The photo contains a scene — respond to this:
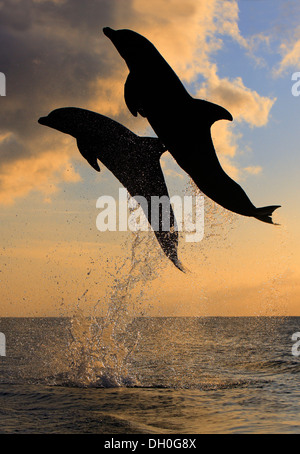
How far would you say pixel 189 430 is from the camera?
10906mm

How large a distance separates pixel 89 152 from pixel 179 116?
3205mm

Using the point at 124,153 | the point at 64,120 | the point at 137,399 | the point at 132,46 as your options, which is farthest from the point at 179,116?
the point at 137,399

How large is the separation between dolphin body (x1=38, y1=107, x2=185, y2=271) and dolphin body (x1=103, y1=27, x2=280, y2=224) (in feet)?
5.82

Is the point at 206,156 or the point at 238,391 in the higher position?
the point at 206,156

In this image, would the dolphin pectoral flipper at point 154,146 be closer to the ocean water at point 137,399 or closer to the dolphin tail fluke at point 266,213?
the dolphin tail fluke at point 266,213

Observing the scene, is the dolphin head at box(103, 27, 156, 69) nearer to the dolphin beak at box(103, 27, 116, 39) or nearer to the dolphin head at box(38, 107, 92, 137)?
the dolphin beak at box(103, 27, 116, 39)

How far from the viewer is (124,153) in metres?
11.2

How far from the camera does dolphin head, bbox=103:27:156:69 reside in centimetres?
923

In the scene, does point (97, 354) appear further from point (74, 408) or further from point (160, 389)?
point (74, 408)

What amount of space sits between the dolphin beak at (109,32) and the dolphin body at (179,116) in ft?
1.39

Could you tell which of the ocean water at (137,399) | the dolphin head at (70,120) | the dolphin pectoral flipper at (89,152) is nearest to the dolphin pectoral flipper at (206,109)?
the dolphin pectoral flipper at (89,152)

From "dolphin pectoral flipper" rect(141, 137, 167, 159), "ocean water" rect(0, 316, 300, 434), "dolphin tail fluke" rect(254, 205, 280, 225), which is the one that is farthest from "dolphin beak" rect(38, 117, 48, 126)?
"ocean water" rect(0, 316, 300, 434)
